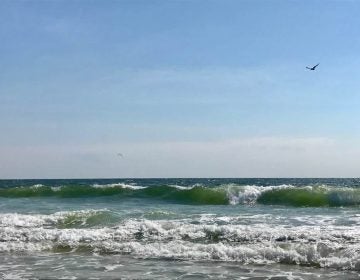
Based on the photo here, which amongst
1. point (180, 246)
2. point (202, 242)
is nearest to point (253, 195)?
point (202, 242)

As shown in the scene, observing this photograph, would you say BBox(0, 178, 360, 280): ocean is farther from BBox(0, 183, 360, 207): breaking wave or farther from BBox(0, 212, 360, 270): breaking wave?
BBox(0, 183, 360, 207): breaking wave

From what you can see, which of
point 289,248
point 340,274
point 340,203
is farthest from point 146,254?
point 340,203

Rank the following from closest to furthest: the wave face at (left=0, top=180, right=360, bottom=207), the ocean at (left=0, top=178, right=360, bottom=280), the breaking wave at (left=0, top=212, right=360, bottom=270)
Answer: the ocean at (left=0, top=178, right=360, bottom=280), the breaking wave at (left=0, top=212, right=360, bottom=270), the wave face at (left=0, top=180, right=360, bottom=207)

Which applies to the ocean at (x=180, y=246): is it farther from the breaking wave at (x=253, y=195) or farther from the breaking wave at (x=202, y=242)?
the breaking wave at (x=253, y=195)

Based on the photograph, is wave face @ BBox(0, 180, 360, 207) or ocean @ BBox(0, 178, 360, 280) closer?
ocean @ BBox(0, 178, 360, 280)

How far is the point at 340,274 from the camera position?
1022cm

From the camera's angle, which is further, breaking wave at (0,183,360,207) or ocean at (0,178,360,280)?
breaking wave at (0,183,360,207)

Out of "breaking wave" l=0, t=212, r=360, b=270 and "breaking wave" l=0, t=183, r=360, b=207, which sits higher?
"breaking wave" l=0, t=183, r=360, b=207

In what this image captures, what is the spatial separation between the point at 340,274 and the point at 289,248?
2.08 metres

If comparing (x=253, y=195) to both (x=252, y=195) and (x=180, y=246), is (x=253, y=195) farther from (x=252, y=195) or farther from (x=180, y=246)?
(x=180, y=246)

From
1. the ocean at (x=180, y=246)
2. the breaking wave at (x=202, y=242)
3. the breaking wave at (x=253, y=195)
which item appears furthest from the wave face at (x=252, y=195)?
the breaking wave at (x=202, y=242)

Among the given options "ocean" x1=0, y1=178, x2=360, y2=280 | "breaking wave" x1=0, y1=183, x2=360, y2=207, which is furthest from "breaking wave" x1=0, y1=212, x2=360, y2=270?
"breaking wave" x1=0, y1=183, x2=360, y2=207

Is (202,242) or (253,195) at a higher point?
(253,195)

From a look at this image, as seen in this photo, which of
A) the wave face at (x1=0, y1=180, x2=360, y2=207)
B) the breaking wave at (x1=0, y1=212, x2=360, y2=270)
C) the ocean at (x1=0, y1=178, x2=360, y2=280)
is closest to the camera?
the ocean at (x1=0, y1=178, x2=360, y2=280)
